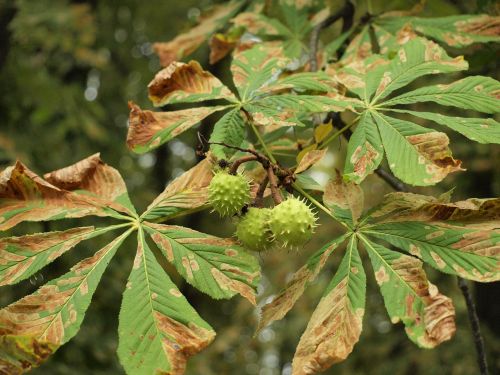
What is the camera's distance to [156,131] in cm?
137

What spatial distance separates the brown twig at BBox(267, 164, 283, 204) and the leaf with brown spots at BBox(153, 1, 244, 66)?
1007 mm

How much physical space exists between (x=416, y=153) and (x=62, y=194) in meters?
0.77

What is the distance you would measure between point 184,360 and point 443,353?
11.3 ft

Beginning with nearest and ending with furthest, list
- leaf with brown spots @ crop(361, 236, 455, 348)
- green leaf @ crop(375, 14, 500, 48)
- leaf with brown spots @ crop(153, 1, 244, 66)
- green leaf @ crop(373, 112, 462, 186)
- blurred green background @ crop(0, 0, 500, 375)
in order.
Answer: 1. leaf with brown spots @ crop(361, 236, 455, 348)
2. green leaf @ crop(373, 112, 462, 186)
3. green leaf @ crop(375, 14, 500, 48)
4. leaf with brown spots @ crop(153, 1, 244, 66)
5. blurred green background @ crop(0, 0, 500, 375)

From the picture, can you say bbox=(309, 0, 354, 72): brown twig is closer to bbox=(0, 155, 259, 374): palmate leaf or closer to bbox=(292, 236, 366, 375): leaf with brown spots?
bbox=(0, 155, 259, 374): palmate leaf

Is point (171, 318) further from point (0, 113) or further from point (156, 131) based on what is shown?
point (0, 113)

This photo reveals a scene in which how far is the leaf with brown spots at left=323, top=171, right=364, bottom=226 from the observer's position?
1254mm

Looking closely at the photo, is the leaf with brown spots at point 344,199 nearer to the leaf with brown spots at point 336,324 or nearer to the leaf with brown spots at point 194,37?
the leaf with brown spots at point 336,324

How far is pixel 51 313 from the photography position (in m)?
1.15

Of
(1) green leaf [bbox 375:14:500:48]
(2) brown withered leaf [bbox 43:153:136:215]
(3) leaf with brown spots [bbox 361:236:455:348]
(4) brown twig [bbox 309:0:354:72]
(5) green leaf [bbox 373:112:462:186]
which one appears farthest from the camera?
(4) brown twig [bbox 309:0:354:72]

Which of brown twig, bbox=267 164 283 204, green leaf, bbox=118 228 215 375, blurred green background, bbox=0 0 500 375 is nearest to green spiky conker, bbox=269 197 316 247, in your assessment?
brown twig, bbox=267 164 283 204

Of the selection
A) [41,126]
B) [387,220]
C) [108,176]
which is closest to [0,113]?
[41,126]

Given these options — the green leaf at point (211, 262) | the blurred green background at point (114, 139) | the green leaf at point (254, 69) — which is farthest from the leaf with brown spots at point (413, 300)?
the blurred green background at point (114, 139)

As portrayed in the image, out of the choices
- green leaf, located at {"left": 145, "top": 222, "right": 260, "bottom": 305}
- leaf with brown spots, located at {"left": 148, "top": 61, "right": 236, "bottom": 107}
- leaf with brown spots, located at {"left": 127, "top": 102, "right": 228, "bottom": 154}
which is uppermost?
leaf with brown spots, located at {"left": 148, "top": 61, "right": 236, "bottom": 107}
